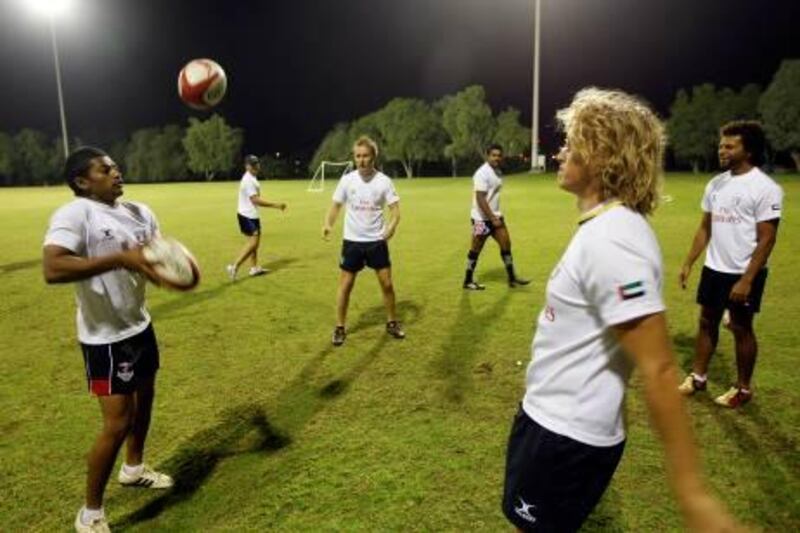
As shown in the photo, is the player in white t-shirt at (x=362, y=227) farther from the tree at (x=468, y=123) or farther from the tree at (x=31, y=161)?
the tree at (x=31, y=161)

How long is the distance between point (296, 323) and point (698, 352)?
17.0 feet

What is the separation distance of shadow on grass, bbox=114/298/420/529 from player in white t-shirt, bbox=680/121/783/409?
10.9ft

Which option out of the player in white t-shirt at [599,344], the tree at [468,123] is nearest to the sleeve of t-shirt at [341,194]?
the player in white t-shirt at [599,344]

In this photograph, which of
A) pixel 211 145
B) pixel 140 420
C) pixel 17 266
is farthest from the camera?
pixel 211 145

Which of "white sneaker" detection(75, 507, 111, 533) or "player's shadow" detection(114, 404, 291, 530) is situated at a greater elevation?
"white sneaker" detection(75, 507, 111, 533)

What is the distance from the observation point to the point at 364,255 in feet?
25.1

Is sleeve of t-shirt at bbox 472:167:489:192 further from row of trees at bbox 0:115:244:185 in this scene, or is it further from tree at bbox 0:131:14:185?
tree at bbox 0:131:14:185

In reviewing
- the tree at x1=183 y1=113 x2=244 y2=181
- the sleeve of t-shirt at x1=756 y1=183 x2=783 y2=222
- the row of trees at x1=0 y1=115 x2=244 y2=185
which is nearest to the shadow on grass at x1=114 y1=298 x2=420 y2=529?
the sleeve of t-shirt at x1=756 y1=183 x2=783 y2=222

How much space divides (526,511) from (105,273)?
2701mm

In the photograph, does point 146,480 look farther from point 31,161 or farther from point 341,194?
point 31,161

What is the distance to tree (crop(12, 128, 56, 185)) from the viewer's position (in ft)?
313

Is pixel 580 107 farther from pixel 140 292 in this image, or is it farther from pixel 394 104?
pixel 394 104

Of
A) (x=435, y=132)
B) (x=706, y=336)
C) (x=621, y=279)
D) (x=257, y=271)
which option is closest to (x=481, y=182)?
(x=257, y=271)

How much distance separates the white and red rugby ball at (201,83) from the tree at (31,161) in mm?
99154
